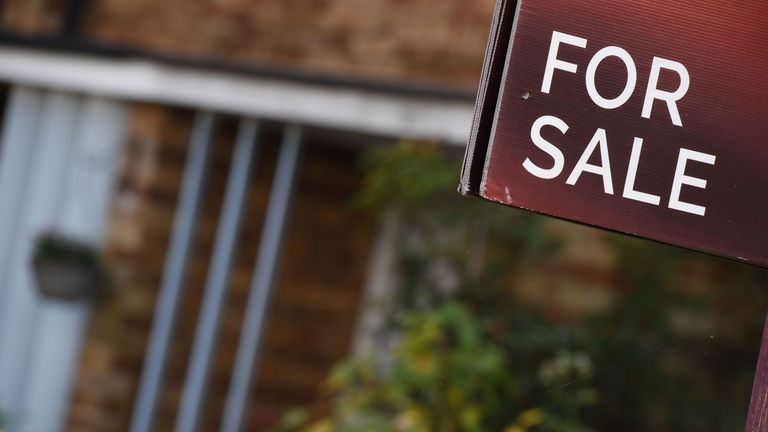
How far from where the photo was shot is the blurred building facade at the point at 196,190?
16.5 ft

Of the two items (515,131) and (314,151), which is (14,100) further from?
(515,131)

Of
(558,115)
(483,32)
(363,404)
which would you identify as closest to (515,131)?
(558,115)

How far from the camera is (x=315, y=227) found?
5945mm

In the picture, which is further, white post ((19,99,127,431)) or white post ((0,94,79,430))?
white post ((0,94,79,430))

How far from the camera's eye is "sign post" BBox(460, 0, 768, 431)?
5.60 feet

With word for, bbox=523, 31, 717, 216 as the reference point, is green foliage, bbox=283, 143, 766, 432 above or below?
below

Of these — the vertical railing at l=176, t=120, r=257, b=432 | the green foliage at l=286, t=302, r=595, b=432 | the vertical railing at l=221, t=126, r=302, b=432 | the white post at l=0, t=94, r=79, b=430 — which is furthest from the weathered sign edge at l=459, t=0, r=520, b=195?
the white post at l=0, t=94, r=79, b=430

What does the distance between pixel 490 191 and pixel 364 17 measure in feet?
11.1

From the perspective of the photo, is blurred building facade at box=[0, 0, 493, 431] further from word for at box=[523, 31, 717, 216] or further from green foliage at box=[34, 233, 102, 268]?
word for at box=[523, 31, 717, 216]

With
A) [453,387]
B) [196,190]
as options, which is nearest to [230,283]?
[196,190]

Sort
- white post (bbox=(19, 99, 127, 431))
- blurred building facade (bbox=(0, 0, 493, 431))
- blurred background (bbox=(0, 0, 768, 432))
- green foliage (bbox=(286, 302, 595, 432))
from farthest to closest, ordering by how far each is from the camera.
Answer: white post (bbox=(19, 99, 127, 431)) < blurred building facade (bbox=(0, 0, 493, 431)) < blurred background (bbox=(0, 0, 768, 432)) < green foliage (bbox=(286, 302, 595, 432))

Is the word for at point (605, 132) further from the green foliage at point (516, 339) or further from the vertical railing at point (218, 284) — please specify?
the vertical railing at point (218, 284)

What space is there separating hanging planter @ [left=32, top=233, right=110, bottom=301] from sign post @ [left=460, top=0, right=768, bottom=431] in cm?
383

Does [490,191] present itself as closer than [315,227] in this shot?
Yes
